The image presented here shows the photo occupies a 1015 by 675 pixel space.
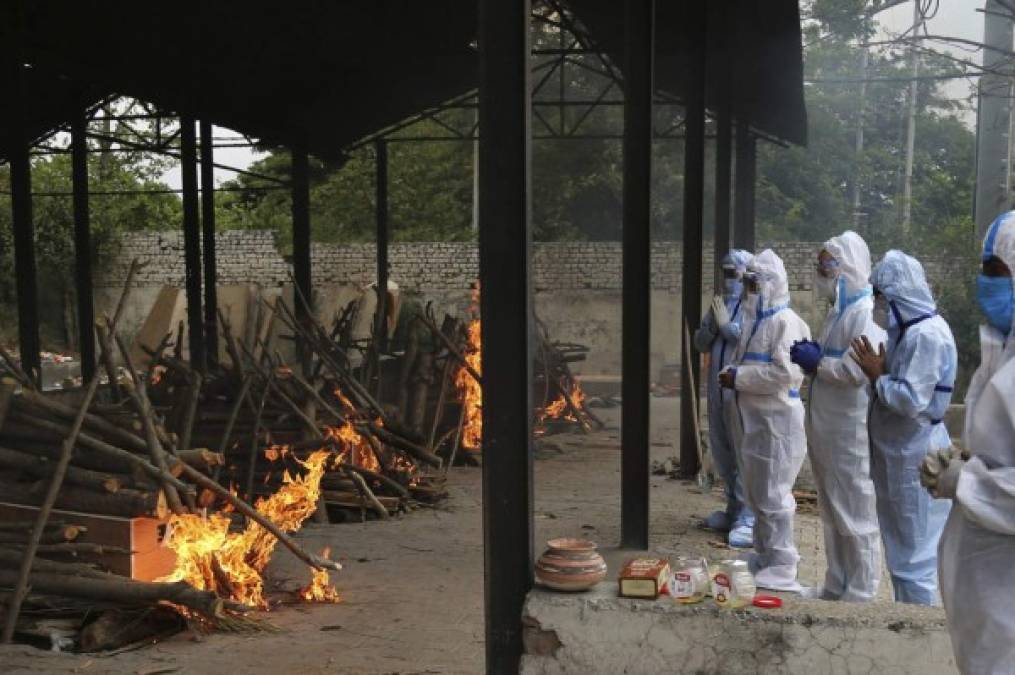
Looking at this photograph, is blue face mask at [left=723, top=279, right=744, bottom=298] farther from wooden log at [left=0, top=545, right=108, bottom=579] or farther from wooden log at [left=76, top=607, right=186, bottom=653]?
wooden log at [left=0, top=545, right=108, bottom=579]

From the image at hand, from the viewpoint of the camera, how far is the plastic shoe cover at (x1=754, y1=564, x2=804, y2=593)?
6.74 metres

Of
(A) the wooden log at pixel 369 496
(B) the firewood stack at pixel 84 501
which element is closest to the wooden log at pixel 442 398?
(A) the wooden log at pixel 369 496

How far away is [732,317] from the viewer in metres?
8.66

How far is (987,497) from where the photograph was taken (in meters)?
3.07

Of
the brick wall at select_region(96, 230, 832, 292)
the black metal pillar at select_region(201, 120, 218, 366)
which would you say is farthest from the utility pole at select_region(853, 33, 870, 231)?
the black metal pillar at select_region(201, 120, 218, 366)

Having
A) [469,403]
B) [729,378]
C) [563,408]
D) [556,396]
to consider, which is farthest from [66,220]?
[729,378]

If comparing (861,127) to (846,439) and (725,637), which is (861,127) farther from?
(725,637)

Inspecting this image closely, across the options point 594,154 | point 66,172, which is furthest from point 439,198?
point 66,172

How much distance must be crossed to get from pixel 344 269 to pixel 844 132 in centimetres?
1689

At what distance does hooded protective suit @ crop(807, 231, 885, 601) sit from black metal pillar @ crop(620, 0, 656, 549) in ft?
4.16

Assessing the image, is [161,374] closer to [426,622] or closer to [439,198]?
[426,622]

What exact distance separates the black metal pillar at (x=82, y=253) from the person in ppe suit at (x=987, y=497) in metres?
12.8

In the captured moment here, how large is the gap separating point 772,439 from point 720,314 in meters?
1.90

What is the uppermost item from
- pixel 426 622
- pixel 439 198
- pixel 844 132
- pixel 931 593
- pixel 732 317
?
pixel 844 132
